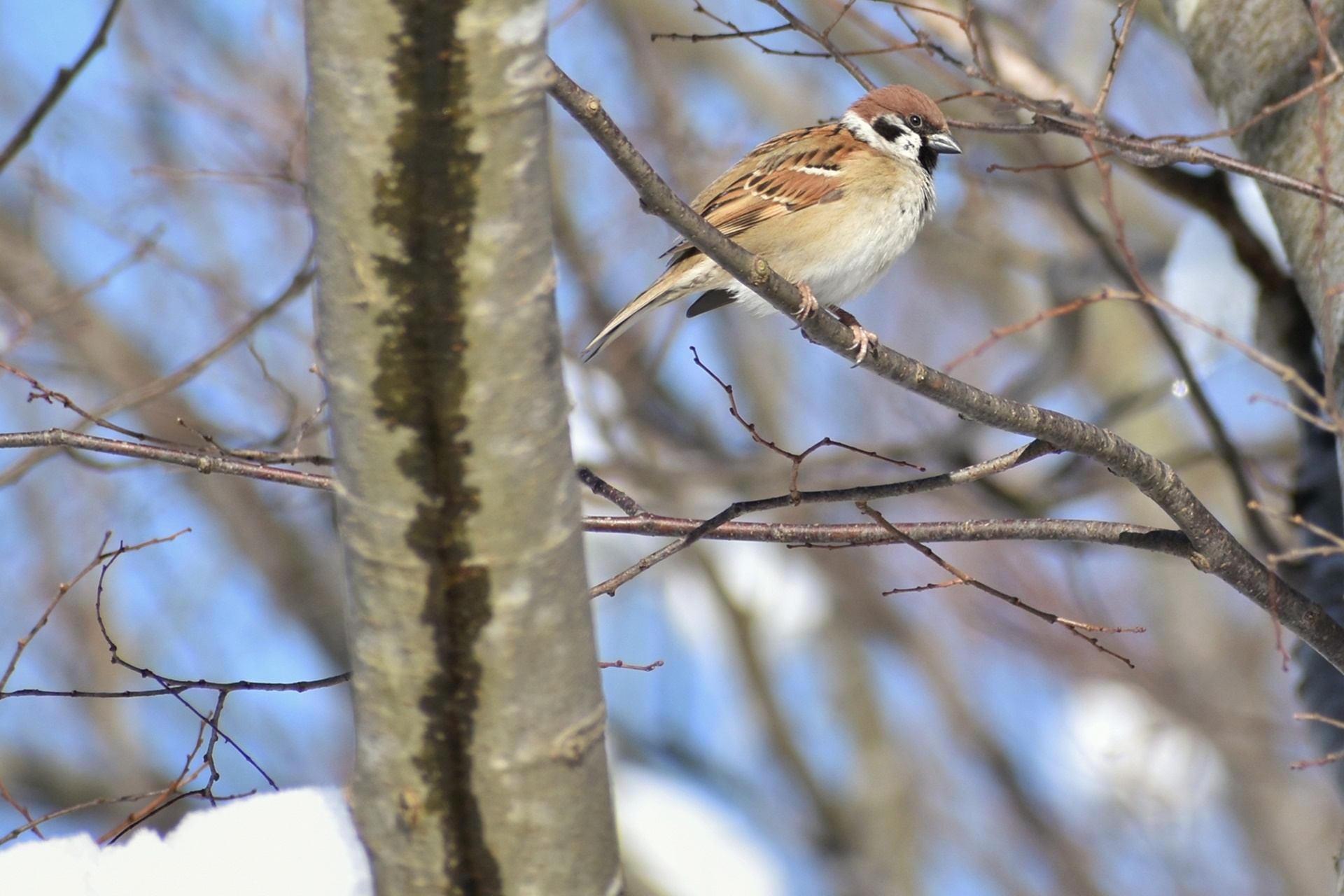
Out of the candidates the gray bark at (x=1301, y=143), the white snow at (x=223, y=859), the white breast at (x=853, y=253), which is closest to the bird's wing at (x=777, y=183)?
the white breast at (x=853, y=253)

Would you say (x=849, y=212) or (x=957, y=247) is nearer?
(x=849, y=212)

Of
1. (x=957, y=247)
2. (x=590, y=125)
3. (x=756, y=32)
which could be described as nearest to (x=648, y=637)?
(x=957, y=247)

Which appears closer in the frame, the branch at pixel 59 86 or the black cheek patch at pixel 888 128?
the branch at pixel 59 86

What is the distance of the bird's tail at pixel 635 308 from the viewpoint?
13.1 feet

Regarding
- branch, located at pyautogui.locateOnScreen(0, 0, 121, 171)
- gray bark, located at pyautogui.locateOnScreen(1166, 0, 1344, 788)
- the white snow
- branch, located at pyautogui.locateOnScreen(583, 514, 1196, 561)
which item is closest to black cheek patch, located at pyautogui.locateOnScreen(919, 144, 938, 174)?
gray bark, located at pyautogui.locateOnScreen(1166, 0, 1344, 788)

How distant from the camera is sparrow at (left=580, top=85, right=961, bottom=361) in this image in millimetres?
4328

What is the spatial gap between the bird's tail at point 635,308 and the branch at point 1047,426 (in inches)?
53.9

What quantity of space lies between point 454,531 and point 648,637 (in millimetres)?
10994

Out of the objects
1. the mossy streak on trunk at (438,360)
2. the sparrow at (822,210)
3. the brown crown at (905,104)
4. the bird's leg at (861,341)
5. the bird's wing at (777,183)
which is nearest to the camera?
the mossy streak on trunk at (438,360)

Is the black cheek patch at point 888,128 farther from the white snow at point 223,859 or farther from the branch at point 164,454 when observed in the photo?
the white snow at point 223,859

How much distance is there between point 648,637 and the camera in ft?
40.5

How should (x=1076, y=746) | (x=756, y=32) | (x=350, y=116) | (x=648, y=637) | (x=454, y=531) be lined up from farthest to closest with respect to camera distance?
(x=648, y=637) → (x=1076, y=746) → (x=756, y=32) → (x=454, y=531) → (x=350, y=116)

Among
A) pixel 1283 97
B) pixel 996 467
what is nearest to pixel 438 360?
pixel 996 467

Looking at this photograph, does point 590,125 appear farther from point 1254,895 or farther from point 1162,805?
point 1254,895
